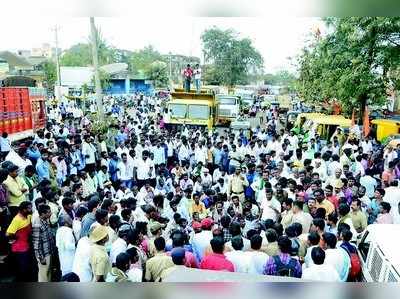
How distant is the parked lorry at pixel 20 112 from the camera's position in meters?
12.4

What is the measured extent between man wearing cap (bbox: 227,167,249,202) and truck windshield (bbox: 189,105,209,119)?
24.7ft

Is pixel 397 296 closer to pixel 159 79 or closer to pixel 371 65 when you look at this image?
pixel 371 65

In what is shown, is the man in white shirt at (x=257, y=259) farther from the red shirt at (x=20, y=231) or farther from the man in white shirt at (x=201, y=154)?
the man in white shirt at (x=201, y=154)

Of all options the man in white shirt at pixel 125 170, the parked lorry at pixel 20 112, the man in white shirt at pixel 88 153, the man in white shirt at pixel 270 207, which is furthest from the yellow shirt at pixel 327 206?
the parked lorry at pixel 20 112

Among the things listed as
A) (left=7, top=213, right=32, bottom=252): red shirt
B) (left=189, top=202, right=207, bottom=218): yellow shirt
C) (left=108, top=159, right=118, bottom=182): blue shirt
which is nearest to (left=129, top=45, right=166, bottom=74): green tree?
(left=108, top=159, right=118, bottom=182): blue shirt

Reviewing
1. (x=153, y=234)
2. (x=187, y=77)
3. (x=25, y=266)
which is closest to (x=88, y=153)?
(x=25, y=266)

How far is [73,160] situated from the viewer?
29.8 feet

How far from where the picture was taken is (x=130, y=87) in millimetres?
49188

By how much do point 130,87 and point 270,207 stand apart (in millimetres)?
44372

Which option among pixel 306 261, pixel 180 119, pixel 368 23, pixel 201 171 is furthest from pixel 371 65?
pixel 306 261

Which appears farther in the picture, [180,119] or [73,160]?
[180,119]

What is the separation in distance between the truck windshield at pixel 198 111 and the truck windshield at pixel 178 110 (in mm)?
229

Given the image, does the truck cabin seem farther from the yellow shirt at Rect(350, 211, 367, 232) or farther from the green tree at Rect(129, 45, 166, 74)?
the green tree at Rect(129, 45, 166, 74)

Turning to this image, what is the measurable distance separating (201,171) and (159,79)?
40.4m
